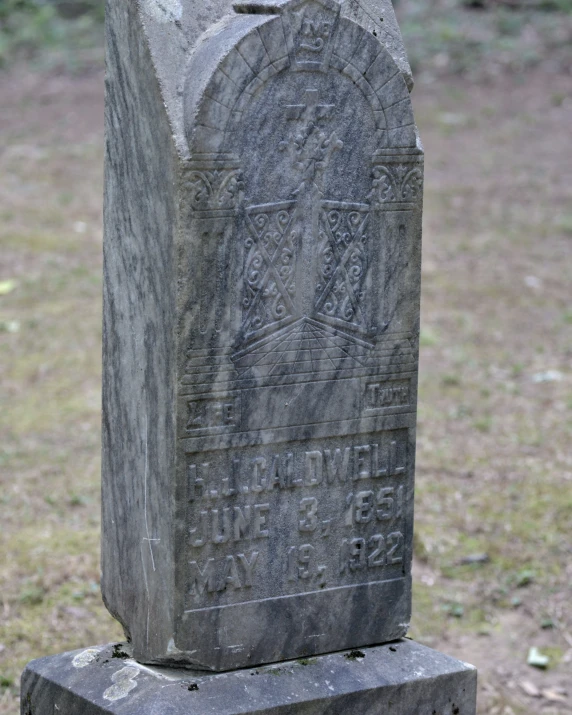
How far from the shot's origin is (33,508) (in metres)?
5.16

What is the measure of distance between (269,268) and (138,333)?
1.20ft

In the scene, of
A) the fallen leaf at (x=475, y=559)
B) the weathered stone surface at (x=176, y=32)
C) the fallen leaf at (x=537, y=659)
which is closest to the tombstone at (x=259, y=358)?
the weathered stone surface at (x=176, y=32)

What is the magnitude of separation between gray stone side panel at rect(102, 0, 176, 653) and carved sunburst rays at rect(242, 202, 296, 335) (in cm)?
20

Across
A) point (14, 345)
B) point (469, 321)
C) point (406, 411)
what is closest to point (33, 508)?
point (14, 345)

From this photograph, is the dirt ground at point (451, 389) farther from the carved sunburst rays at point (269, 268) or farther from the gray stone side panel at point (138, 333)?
the carved sunburst rays at point (269, 268)

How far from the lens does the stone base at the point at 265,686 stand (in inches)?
110

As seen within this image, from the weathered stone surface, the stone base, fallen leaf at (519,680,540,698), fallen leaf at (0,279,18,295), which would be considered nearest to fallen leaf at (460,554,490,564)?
fallen leaf at (519,680,540,698)

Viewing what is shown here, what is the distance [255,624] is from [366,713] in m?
0.36

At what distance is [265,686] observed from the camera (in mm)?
2889

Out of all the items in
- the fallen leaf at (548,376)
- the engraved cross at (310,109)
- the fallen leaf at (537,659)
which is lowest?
the fallen leaf at (537,659)

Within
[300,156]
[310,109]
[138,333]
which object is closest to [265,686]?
[138,333]

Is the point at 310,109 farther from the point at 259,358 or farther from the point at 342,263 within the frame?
the point at 259,358

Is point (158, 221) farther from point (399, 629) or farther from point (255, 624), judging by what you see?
point (399, 629)

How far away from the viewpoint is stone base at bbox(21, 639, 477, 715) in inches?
110
